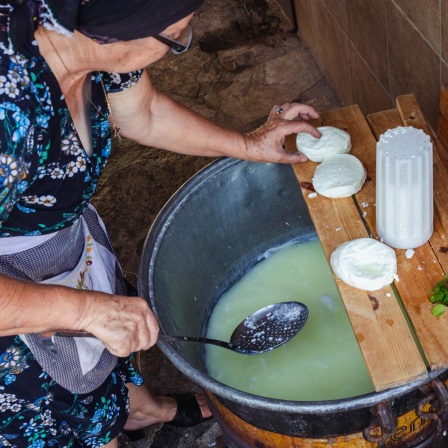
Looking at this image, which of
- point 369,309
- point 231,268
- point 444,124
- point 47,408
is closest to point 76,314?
point 47,408

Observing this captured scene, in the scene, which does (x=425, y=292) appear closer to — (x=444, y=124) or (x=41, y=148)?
(x=444, y=124)

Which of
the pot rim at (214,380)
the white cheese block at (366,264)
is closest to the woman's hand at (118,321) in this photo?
the pot rim at (214,380)

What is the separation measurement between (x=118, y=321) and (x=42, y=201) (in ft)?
1.09

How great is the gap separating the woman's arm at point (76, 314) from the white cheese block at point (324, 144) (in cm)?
67

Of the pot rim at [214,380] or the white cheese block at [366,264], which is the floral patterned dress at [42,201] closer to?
the pot rim at [214,380]

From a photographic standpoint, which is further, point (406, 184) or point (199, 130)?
point (199, 130)

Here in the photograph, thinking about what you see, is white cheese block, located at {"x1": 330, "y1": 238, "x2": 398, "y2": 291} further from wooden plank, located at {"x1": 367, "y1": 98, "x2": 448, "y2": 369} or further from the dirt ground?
the dirt ground

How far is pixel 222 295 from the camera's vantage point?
2.36 m

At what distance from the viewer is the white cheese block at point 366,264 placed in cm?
153

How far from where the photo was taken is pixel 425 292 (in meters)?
1.50

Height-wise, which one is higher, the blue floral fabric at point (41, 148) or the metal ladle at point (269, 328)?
the blue floral fabric at point (41, 148)

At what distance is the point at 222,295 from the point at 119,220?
3.76 ft

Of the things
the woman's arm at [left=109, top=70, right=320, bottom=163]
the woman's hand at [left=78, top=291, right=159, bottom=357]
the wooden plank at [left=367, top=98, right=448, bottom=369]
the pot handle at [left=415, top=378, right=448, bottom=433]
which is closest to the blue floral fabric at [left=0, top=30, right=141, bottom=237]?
the woman's arm at [left=109, top=70, right=320, bottom=163]

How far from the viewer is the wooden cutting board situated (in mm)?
1391
